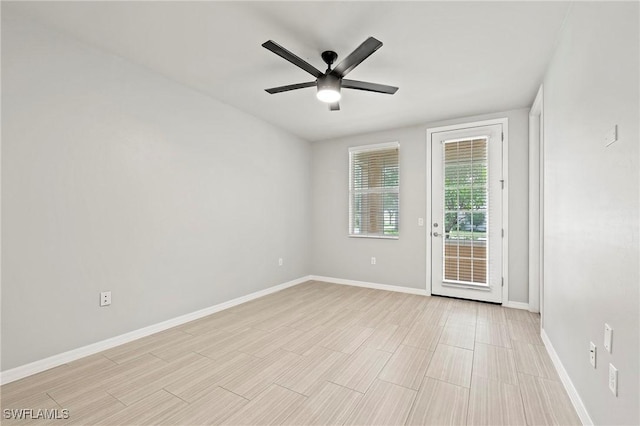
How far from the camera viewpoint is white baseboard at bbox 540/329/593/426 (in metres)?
1.61

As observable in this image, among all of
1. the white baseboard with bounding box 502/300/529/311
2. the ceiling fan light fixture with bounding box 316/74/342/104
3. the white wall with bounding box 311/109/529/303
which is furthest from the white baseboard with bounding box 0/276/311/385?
the white baseboard with bounding box 502/300/529/311

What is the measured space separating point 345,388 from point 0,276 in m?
2.50

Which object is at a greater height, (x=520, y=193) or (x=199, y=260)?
(x=520, y=193)

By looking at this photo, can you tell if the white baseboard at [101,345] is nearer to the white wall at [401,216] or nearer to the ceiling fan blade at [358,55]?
the white wall at [401,216]

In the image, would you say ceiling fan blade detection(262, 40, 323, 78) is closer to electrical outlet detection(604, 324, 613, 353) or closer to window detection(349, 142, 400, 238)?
electrical outlet detection(604, 324, 613, 353)

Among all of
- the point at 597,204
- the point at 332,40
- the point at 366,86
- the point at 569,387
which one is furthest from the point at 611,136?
the point at 332,40

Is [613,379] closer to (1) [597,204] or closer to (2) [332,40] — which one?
(1) [597,204]

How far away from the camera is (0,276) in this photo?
198cm

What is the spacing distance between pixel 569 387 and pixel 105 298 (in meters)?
3.59

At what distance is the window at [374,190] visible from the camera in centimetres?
468

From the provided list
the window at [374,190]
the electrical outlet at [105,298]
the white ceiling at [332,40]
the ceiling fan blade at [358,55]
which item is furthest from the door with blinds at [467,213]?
the electrical outlet at [105,298]

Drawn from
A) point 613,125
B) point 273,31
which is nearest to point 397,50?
point 273,31

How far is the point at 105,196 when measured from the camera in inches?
99.3

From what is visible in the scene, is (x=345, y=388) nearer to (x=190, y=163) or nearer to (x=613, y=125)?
(x=613, y=125)
